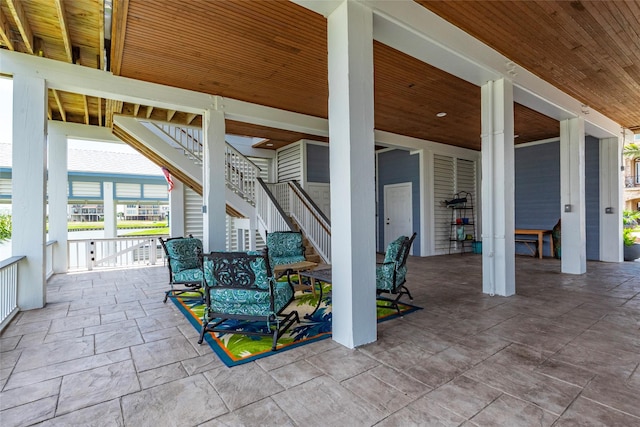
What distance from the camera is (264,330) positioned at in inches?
124

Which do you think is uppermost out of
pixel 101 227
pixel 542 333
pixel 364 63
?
pixel 364 63

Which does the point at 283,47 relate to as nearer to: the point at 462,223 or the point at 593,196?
the point at 462,223

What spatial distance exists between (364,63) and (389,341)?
2497mm

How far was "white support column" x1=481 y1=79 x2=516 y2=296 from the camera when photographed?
4340 millimetres

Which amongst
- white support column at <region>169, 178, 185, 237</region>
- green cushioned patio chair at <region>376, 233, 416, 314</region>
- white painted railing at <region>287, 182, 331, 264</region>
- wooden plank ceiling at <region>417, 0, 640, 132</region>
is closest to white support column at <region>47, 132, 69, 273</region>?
white support column at <region>169, 178, 185, 237</region>

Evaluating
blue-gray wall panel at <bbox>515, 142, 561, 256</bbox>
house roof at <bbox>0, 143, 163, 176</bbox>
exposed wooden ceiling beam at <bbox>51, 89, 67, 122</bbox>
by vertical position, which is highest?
exposed wooden ceiling beam at <bbox>51, 89, 67, 122</bbox>

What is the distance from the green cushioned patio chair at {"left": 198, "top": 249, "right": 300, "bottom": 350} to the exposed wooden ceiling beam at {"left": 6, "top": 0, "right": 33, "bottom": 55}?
3.15m

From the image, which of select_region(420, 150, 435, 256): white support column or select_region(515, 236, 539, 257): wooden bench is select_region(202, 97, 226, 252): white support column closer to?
select_region(420, 150, 435, 256): white support column

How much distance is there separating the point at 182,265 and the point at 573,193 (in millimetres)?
6925

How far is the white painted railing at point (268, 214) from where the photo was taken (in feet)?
22.4

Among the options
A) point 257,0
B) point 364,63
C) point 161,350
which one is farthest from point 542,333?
point 257,0

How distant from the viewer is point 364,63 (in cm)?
278

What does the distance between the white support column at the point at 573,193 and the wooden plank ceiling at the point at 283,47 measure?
0.65 m

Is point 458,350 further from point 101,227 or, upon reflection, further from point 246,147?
point 101,227
